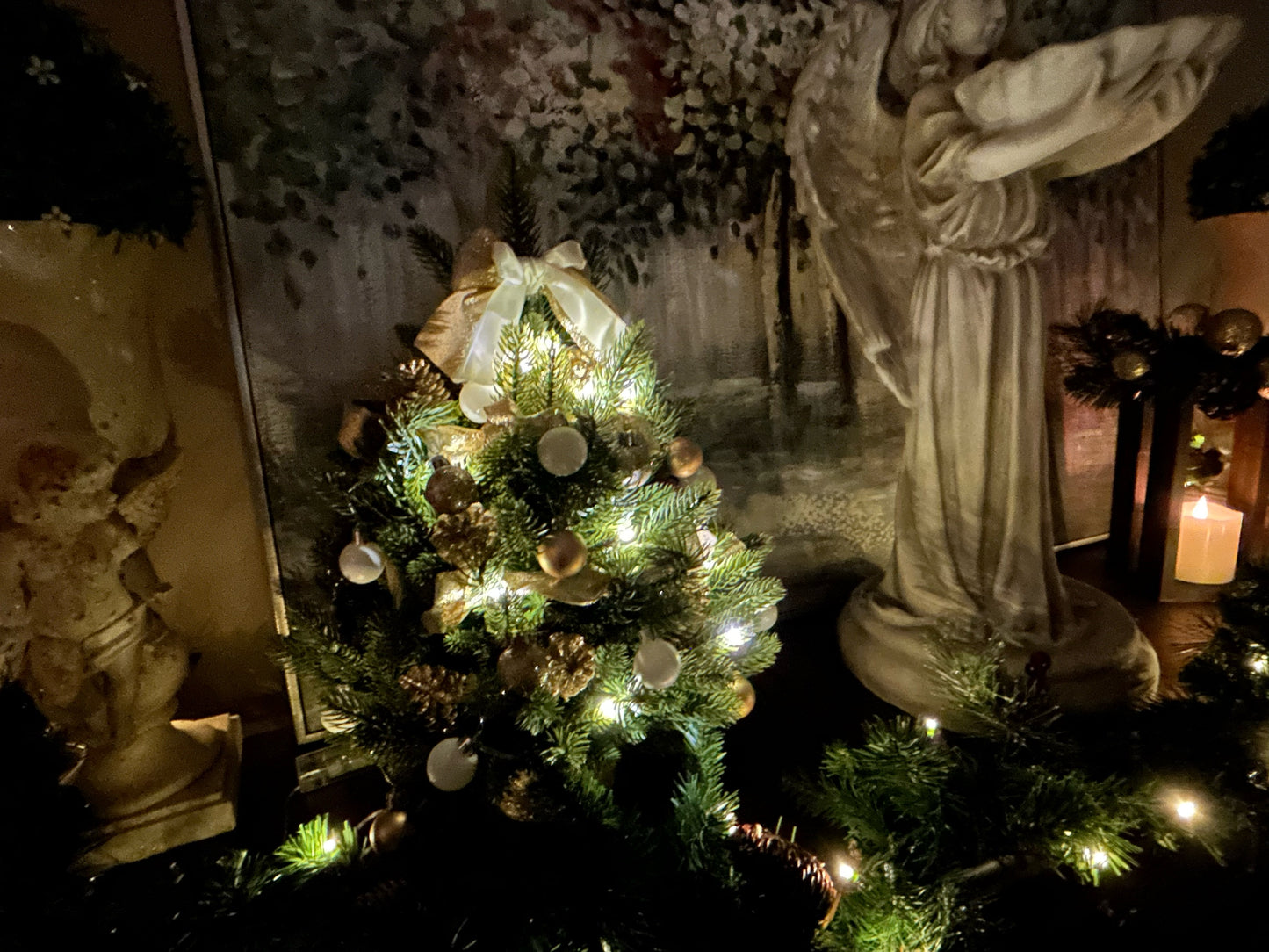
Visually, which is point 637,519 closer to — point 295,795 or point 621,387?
point 621,387

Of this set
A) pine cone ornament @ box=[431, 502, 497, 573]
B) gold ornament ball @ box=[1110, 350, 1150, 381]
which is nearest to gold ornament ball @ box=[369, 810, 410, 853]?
pine cone ornament @ box=[431, 502, 497, 573]

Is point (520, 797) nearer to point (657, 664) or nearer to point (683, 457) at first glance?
point (657, 664)

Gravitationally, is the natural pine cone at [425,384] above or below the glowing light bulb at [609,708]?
above

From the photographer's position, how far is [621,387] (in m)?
0.89

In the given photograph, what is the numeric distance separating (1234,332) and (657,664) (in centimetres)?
145

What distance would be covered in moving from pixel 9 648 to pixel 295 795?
485 millimetres

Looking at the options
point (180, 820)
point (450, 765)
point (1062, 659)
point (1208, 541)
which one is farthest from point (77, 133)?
point (1208, 541)

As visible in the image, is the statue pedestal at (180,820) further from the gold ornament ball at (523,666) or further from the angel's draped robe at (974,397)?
the angel's draped robe at (974,397)

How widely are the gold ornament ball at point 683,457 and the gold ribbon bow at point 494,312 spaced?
0.52ft

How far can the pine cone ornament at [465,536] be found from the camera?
2.50 ft

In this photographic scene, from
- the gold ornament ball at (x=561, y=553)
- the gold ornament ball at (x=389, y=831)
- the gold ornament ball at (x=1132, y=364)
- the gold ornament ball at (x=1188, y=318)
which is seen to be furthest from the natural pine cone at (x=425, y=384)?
the gold ornament ball at (x=1188, y=318)

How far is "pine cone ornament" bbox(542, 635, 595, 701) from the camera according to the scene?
0.80m

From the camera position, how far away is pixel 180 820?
1.08m

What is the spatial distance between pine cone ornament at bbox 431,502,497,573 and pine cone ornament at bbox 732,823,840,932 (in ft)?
1.63
